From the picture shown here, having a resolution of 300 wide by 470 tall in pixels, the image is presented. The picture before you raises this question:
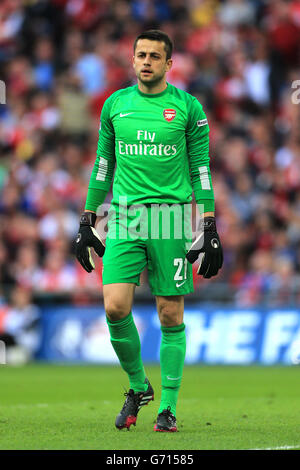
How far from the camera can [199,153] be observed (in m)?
6.75

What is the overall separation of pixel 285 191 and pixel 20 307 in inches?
165

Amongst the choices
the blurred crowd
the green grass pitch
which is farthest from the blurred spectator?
the green grass pitch

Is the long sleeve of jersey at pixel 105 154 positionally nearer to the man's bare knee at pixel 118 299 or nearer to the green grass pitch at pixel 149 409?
the man's bare knee at pixel 118 299

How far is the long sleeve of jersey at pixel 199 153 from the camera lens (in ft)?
22.0

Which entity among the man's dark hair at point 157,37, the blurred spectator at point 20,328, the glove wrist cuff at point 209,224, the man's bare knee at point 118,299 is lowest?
the blurred spectator at point 20,328

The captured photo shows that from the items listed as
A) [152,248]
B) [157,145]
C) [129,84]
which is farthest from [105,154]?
[129,84]

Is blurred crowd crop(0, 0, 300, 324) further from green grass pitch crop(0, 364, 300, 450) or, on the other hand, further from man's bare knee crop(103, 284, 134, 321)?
man's bare knee crop(103, 284, 134, 321)

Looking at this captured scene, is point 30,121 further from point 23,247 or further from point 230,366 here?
point 230,366

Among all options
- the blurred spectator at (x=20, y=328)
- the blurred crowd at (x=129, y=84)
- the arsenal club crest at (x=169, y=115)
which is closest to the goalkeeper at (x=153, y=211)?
the arsenal club crest at (x=169, y=115)

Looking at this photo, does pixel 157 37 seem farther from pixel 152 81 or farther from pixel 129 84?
pixel 129 84

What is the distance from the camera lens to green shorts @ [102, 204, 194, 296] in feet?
21.5

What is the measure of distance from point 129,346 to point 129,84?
1075cm

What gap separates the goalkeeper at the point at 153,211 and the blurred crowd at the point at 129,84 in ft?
25.0

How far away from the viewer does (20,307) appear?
1485 centimetres
